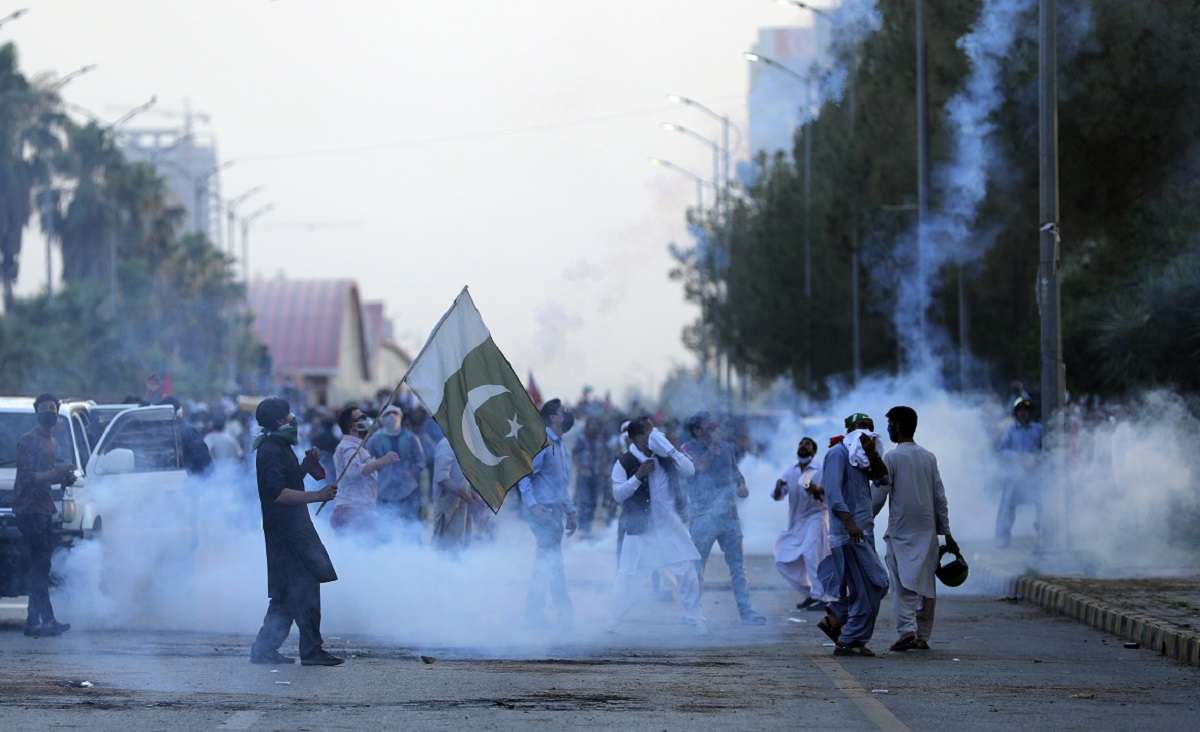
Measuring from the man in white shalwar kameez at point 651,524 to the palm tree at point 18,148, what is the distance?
4474 centimetres

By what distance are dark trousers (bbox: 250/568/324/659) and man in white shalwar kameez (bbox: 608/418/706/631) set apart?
10.5 ft

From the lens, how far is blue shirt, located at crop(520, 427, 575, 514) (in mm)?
15852

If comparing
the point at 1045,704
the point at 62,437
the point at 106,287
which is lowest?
the point at 1045,704

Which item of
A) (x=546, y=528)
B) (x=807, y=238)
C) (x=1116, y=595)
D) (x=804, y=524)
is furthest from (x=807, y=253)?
(x=546, y=528)

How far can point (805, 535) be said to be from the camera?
1862 centimetres

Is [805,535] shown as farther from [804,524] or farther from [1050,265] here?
[1050,265]

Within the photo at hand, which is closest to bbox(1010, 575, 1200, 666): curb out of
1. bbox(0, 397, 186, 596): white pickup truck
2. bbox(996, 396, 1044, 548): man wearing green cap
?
bbox(996, 396, 1044, 548): man wearing green cap

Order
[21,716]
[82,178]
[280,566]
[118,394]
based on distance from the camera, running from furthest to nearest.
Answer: [82,178] → [118,394] → [280,566] → [21,716]

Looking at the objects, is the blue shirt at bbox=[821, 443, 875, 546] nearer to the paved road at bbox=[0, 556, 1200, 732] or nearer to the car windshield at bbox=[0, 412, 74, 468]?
the paved road at bbox=[0, 556, 1200, 732]

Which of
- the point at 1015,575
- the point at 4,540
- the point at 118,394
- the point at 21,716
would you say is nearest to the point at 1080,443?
the point at 1015,575

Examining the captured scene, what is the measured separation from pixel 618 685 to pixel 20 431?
7.00 m

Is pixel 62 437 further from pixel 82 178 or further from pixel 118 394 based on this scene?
pixel 82 178

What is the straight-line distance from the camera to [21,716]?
1041 cm

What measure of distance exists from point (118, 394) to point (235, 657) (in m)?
49.1
